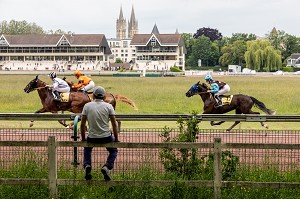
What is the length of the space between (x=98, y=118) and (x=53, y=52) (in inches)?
5398

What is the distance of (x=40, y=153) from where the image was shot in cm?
1000

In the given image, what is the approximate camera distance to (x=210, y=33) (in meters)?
178

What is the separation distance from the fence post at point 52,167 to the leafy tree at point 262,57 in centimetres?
11070

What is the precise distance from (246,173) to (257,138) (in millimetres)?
5205

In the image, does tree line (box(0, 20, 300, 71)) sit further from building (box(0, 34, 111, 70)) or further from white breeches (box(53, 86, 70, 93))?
white breeches (box(53, 86, 70, 93))

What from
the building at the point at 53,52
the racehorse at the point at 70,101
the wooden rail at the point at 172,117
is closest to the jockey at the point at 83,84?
the racehorse at the point at 70,101

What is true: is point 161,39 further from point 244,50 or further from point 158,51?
point 244,50

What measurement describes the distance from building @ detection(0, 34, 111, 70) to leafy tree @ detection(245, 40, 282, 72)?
128ft

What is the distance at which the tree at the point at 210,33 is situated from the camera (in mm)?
177125

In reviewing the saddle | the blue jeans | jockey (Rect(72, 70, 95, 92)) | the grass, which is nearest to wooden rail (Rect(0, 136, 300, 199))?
the blue jeans

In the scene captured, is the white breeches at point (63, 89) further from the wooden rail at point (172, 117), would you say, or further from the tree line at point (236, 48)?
the tree line at point (236, 48)

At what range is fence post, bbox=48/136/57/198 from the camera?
8289mm

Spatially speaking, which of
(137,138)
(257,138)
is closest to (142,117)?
(137,138)

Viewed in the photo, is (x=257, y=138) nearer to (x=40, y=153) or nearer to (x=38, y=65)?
(x=40, y=153)
